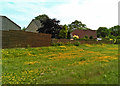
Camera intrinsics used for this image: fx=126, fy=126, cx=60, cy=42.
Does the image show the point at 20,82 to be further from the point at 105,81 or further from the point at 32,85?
the point at 105,81

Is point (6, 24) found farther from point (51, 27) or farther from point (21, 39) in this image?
point (21, 39)

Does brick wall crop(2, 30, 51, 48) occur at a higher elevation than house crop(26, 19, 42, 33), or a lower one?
lower

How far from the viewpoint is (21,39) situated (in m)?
18.3

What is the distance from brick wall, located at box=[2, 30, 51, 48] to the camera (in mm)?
16516

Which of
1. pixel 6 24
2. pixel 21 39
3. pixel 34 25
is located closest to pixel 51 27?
pixel 34 25

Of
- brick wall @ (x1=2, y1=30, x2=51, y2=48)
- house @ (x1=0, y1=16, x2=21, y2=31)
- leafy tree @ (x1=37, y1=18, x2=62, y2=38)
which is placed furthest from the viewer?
leafy tree @ (x1=37, y1=18, x2=62, y2=38)

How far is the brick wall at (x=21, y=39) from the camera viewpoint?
1652 cm

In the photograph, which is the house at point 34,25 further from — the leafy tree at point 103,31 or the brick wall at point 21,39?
the leafy tree at point 103,31

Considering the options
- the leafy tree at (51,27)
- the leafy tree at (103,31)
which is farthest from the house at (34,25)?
the leafy tree at (103,31)

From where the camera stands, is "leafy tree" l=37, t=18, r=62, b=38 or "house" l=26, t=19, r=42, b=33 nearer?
"leafy tree" l=37, t=18, r=62, b=38

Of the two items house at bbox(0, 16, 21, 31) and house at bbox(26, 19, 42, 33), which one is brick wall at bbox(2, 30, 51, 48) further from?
house at bbox(26, 19, 42, 33)

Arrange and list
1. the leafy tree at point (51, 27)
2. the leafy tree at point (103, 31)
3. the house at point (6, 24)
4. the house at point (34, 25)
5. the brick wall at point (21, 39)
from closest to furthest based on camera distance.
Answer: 1. the brick wall at point (21, 39)
2. the house at point (6, 24)
3. the leafy tree at point (51, 27)
4. the house at point (34, 25)
5. the leafy tree at point (103, 31)

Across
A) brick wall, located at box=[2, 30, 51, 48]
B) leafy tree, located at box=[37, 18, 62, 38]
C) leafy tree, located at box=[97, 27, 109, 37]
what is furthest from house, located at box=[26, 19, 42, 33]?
leafy tree, located at box=[97, 27, 109, 37]

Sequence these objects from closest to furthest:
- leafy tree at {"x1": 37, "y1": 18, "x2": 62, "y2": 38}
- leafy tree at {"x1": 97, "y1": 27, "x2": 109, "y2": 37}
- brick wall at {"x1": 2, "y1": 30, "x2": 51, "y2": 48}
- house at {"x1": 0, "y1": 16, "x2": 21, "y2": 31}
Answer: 1. brick wall at {"x1": 2, "y1": 30, "x2": 51, "y2": 48}
2. house at {"x1": 0, "y1": 16, "x2": 21, "y2": 31}
3. leafy tree at {"x1": 37, "y1": 18, "x2": 62, "y2": 38}
4. leafy tree at {"x1": 97, "y1": 27, "x2": 109, "y2": 37}
